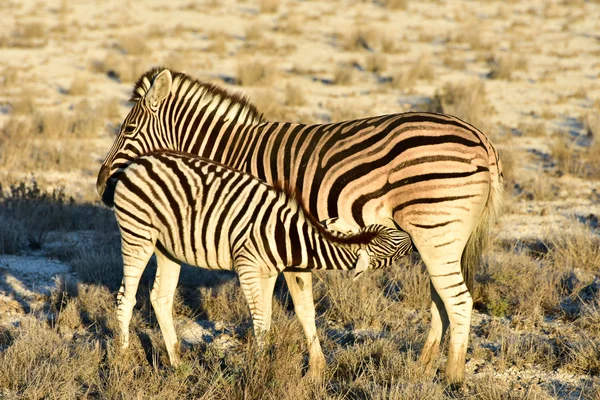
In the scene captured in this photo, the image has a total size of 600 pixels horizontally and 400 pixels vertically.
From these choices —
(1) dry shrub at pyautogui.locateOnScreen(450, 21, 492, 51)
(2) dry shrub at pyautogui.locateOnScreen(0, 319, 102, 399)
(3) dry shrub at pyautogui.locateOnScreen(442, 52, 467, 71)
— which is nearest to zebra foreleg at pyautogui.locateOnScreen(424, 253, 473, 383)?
(2) dry shrub at pyautogui.locateOnScreen(0, 319, 102, 399)

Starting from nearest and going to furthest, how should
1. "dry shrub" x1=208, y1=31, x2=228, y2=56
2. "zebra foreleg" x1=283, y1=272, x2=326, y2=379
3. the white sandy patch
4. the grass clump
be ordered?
"zebra foreleg" x1=283, y1=272, x2=326, y2=379, the white sandy patch, the grass clump, "dry shrub" x1=208, y1=31, x2=228, y2=56

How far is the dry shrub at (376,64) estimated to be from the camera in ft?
62.1

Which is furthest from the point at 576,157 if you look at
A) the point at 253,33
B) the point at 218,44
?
the point at 253,33

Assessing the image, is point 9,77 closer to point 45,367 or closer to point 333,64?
point 333,64

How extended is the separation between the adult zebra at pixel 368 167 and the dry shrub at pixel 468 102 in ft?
27.0

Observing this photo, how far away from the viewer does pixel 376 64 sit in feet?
62.2

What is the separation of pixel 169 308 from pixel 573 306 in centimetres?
390

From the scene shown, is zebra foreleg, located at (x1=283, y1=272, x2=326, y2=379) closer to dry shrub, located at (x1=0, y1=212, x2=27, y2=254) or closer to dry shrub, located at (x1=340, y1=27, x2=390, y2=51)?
dry shrub, located at (x1=0, y1=212, x2=27, y2=254)

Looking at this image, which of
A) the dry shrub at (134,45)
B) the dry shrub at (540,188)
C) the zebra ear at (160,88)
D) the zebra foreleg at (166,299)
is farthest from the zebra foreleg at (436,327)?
the dry shrub at (134,45)

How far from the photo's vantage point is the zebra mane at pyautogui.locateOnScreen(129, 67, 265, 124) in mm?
6574

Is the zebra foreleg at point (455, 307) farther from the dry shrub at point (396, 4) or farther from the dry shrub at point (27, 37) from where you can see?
the dry shrub at point (396, 4)

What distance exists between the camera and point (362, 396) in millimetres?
5566

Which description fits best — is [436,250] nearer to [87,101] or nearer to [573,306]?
[573,306]

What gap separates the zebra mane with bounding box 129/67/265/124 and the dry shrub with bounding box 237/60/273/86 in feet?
36.0
